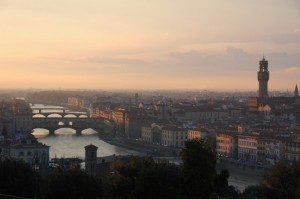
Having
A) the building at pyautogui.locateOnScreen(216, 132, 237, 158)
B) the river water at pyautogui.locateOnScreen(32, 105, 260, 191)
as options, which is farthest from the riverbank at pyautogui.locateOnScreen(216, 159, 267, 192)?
the building at pyautogui.locateOnScreen(216, 132, 237, 158)

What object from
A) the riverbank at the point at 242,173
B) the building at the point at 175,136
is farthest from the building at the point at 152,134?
the riverbank at the point at 242,173

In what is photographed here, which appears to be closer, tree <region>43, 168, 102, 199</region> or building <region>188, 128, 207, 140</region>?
tree <region>43, 168, 102, 199</region>

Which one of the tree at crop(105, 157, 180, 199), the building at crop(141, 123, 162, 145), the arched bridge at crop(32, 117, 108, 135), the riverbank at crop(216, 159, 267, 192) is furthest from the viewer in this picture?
the arched bridge at crop(32, 117, 108, 135)

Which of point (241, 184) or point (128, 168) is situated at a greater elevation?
point (128, 168)

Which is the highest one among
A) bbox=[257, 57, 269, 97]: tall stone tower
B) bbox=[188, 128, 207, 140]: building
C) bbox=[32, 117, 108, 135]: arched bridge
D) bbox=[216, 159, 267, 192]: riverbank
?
bbox=[257, 57, 269, 97]: tall stone tower

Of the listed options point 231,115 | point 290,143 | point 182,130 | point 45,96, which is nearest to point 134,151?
point 182,130

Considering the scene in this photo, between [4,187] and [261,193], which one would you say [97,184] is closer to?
[4,187]

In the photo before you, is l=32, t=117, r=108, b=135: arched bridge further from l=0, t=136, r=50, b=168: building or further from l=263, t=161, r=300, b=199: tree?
l=263, t=161, r=300, b=199: tree
